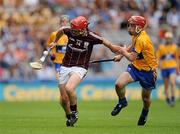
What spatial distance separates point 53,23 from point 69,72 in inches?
678

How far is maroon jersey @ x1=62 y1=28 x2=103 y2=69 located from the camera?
52.2 ft

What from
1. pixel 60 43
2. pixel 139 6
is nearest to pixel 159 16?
pixel 139 6

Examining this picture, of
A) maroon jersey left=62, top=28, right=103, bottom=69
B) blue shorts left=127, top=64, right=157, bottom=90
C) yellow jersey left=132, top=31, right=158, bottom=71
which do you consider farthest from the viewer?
blue shorts left=127, top=64, right=157, bottom=90

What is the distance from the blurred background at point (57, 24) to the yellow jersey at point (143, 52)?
48.3 feet

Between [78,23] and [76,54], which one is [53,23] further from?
[78,23]

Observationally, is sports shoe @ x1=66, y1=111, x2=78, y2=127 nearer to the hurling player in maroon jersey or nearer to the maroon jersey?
the hurling player in maroon jersey

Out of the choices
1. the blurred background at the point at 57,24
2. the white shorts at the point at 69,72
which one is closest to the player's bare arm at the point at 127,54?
the white shorts at the point at 69,72

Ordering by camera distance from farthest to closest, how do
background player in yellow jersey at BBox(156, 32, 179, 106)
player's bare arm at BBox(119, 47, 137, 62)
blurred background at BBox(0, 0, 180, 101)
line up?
blurred background at BBox(0, 0, 180, 101), background player in yellow jersey at BBox(156, 32, 179, 106), player's bare arm at BBox(119, 47, 137, 62)

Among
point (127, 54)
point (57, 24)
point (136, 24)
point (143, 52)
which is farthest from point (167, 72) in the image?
point (127, 54)

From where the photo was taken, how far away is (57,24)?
32.4 m

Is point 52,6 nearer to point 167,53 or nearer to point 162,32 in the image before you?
point 162,32

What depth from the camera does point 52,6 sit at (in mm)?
34406

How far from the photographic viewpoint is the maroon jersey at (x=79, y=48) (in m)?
15.9

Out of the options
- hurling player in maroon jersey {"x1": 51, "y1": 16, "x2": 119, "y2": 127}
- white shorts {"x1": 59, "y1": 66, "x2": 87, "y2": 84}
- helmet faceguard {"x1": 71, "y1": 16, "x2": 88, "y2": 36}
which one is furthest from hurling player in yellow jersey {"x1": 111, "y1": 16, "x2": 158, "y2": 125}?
helmet faceguard {"x1": 71, "y1": 16, "x2": 88, "y2": 36}
